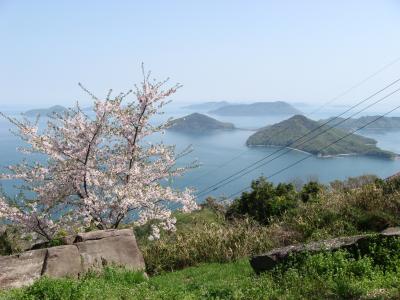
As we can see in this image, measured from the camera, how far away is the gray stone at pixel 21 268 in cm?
998

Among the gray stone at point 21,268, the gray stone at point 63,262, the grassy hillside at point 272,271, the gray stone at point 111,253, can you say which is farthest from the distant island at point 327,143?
the gray stone at point 21,268

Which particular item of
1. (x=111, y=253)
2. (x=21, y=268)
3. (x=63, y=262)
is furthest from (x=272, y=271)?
(x=21, y=268)

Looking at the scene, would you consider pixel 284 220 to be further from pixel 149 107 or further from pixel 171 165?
pixel 149 107

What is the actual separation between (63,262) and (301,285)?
6056 millimetres

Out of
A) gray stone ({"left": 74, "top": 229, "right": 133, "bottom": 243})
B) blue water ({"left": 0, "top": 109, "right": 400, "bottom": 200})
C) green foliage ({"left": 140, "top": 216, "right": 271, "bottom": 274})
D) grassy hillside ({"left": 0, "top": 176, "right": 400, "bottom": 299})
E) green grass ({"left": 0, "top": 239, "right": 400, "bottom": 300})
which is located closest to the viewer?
green grass ({"left": 0, "top": 239, "right": 400, "bottom": 300})

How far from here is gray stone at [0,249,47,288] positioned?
9.98 meters

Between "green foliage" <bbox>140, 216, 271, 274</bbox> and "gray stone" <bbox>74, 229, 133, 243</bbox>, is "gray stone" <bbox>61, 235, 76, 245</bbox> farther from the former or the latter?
"green foliage" <bbox>140, 216, 271, 274</bbox>

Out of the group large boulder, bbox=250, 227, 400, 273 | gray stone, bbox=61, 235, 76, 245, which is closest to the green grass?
large boulder, bbox=250, 227, 400, 273

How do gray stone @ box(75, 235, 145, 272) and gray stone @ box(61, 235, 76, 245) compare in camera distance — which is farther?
gray stone @ box(61, 235, 76, 245)

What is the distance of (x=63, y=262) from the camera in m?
10.7

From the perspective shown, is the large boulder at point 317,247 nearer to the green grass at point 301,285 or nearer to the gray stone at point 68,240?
the green grass at point 301,285

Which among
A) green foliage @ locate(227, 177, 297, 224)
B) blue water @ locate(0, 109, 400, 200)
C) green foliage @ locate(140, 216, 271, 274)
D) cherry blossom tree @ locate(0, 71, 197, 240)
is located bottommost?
blue water @ locate(0, 109, 400, 200)

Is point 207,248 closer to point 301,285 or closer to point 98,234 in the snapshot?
point 98,234

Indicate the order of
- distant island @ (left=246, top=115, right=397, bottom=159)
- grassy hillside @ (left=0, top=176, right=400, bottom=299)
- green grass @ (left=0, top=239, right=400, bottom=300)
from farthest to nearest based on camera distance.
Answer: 1. distant island @ (left=246, top=115, right=397, bottom=159)
2. grassy hillside @ (left=0, top=176, right=400, bottom=299)
3. green grass @ (left=0, top=239, right=400, bottom=300)
